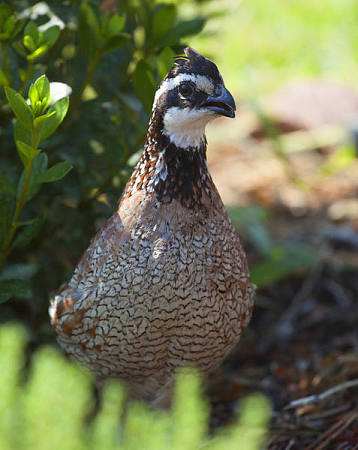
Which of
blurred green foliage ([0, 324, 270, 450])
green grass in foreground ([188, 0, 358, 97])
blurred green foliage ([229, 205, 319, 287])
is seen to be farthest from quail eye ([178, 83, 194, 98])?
green grass in foreground ([188, 0, 358, 97])

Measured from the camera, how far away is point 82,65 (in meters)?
3.76

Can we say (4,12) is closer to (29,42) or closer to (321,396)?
(29,42)

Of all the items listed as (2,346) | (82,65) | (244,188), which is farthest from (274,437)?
(244,188)

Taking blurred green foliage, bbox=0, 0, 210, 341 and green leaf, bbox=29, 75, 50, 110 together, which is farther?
blurred green foliage, bbox=0, 0, 210, 341

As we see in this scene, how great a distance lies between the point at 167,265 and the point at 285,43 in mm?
5190

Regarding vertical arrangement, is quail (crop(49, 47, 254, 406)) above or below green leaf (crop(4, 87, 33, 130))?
below

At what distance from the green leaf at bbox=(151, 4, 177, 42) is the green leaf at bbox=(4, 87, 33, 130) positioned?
0.93 meters

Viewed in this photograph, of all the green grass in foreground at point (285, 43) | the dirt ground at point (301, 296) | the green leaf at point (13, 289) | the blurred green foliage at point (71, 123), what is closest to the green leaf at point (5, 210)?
the blurred green foliage at point (71, 123)

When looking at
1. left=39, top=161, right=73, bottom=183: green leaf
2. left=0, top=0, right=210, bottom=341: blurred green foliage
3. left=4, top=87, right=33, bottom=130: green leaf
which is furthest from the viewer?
left=0, top=0, right=210, bottom=341: blurred green foliage

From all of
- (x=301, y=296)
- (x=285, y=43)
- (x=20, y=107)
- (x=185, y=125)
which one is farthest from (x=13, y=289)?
(x=285, y=43)

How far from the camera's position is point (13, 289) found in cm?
346

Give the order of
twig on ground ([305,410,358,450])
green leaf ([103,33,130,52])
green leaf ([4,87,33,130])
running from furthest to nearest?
twig on ground ([305,410,358,450])
green leaf ([103,33,130,52])
green leaf ([4,87,33,130])

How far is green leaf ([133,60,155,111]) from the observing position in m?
3.59

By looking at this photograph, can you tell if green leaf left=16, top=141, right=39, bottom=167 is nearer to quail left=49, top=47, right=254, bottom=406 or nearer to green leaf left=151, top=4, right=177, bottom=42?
quail left=49, top=47, right=254, bottom=406
